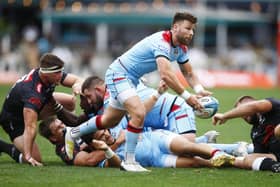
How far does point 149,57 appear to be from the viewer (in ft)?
39.7

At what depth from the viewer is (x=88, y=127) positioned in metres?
12.2

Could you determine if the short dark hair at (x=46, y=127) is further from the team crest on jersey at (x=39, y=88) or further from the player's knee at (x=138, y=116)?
the player's knee at (x=138, y=116)

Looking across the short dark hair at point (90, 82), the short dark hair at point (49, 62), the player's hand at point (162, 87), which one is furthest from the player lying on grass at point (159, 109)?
the short dark hair at point (49, 62)

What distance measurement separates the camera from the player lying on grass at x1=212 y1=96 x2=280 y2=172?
11484 mm

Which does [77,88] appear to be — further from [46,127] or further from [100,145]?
[100,145]

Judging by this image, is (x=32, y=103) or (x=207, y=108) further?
(x=32, y=103)

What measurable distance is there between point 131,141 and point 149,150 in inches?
26.5

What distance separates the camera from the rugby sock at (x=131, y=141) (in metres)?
11.7

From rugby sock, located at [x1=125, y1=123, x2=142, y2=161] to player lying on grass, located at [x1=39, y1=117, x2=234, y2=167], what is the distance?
11.9 inches

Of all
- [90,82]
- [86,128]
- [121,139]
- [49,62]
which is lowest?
[121,139]

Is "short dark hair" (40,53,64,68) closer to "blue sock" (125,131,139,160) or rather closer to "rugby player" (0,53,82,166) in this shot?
"rugby player" (0,53,82,166)

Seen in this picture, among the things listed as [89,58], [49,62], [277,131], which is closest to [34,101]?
[49,62]

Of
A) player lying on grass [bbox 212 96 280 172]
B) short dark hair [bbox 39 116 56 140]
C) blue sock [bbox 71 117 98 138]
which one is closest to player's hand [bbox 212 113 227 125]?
player lying on grass [bbox 212 96 280 172]

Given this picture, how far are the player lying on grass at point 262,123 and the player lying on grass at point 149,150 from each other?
0.42m
